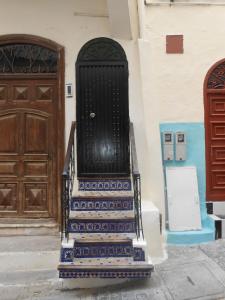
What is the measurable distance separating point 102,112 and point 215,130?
1.83 meters

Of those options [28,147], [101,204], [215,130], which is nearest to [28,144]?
[28,147]

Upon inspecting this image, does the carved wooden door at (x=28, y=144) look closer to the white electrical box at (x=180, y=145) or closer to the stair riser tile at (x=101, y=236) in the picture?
the stair riser tile at (x=101, y=236)

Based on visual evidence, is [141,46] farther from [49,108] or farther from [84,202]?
[84,202]

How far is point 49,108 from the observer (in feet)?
17.4

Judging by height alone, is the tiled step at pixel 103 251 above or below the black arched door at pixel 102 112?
below

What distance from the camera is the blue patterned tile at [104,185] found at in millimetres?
4938

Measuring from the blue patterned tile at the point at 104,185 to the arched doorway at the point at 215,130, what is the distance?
4.81ft

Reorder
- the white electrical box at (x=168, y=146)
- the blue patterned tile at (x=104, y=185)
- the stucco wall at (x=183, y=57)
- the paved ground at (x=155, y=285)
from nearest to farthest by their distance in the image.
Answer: the paved ground at (x=155, y=285), the blue patterned tile at (x=104, y=185), the white electrical box at (x=168, y=146), the stucco wall at (x=183, y=57)

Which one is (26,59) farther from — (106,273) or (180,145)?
(106,273)

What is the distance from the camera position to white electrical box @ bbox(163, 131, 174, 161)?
548 cm

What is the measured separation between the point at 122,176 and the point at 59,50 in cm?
205

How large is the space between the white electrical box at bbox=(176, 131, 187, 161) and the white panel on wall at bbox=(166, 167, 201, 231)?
0.19 metres

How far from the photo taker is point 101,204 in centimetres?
451

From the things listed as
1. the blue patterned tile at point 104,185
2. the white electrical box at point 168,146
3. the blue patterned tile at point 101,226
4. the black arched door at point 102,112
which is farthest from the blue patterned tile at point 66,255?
the white electrical box at point 168,146
